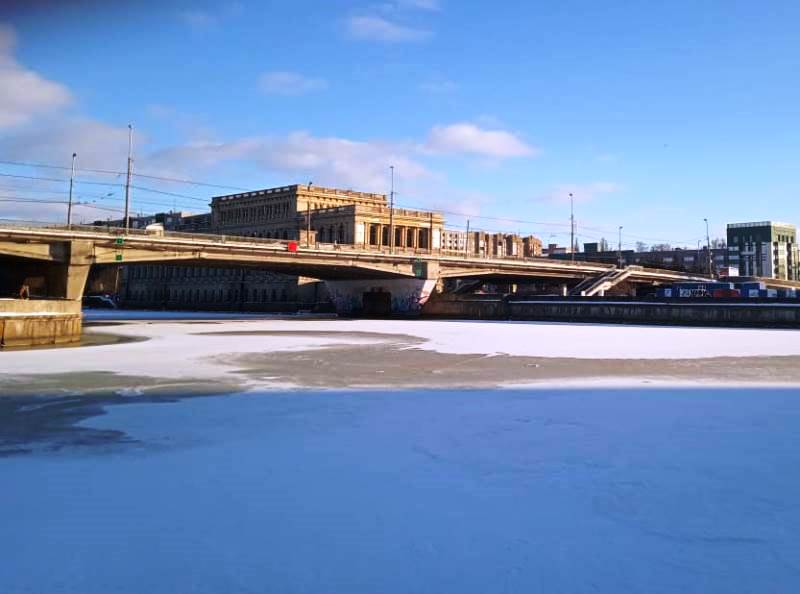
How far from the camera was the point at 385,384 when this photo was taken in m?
17.6

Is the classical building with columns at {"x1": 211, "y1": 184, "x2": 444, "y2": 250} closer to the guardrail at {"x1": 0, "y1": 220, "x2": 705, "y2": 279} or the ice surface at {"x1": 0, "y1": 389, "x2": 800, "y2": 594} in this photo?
the guardrail at {"x1": 0, "y1": 220, "x2": 705, "y2": 279}

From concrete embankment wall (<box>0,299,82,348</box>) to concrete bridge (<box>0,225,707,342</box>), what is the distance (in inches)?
14.0

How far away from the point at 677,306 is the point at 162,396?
173 feet

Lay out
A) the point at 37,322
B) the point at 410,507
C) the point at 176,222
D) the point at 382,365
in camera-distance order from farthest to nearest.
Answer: the point at 176,222
the point at 37,322
the point at 382,365
the point at 410,507

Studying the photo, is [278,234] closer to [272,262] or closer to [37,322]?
[272,262]

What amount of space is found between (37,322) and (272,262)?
33.3m

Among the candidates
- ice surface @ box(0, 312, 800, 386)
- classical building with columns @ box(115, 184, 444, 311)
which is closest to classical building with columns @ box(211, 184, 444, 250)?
classical building with columns @ box(115, 184, 444, 311)

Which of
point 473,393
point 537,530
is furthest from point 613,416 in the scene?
point 537,530

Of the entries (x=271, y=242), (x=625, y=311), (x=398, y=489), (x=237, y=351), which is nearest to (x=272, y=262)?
(x=271, y=242)

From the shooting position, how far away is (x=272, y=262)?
6644 cm

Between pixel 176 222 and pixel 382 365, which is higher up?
pixel 176 222

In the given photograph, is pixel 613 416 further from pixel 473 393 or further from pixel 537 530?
pixel 537 530

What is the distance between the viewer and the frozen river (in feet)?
17.7

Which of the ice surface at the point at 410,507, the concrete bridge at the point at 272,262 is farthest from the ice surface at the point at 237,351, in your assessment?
the ice surface at the point at 410,507
